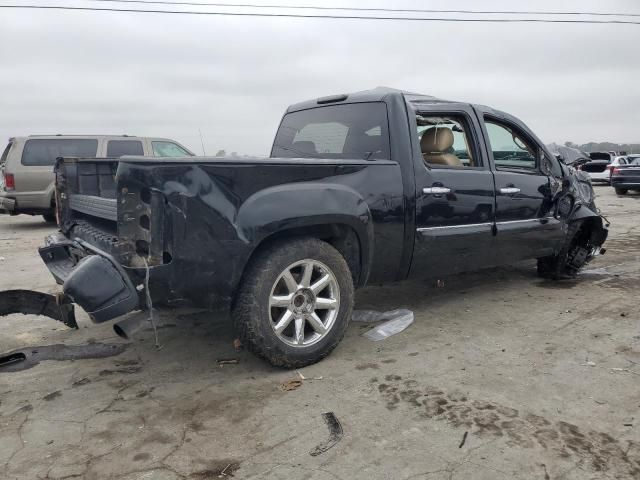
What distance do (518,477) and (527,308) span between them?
265 centimetres

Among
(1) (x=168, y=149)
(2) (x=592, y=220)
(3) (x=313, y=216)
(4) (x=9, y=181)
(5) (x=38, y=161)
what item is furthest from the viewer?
(1) (x=168, y=149)

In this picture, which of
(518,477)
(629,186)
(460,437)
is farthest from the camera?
(629,186)

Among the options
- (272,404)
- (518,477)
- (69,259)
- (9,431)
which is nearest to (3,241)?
(69,259)

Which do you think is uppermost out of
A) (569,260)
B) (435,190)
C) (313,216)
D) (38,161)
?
(38,161)

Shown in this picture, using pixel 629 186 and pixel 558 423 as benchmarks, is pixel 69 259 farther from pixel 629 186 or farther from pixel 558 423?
pixel 629 186

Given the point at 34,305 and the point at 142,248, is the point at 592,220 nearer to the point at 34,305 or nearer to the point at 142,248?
the point at 142,248

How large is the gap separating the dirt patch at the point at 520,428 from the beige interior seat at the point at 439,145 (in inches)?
77.8

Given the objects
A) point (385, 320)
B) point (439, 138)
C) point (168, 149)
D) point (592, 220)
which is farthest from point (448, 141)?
point (168, 149)

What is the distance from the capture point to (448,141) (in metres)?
4.46

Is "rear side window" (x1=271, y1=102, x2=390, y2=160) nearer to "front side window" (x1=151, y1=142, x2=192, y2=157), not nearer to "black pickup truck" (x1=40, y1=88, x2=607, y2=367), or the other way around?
"black pickup truck" (x1=40, y1=88, x2=607, y2=367)

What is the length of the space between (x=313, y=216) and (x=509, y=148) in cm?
253

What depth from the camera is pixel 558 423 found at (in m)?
2.67

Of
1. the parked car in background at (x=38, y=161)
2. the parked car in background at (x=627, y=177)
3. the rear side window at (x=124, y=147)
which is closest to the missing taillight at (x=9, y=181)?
the parked car in background at (x=38, y=161)

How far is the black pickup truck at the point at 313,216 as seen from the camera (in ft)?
9.42
